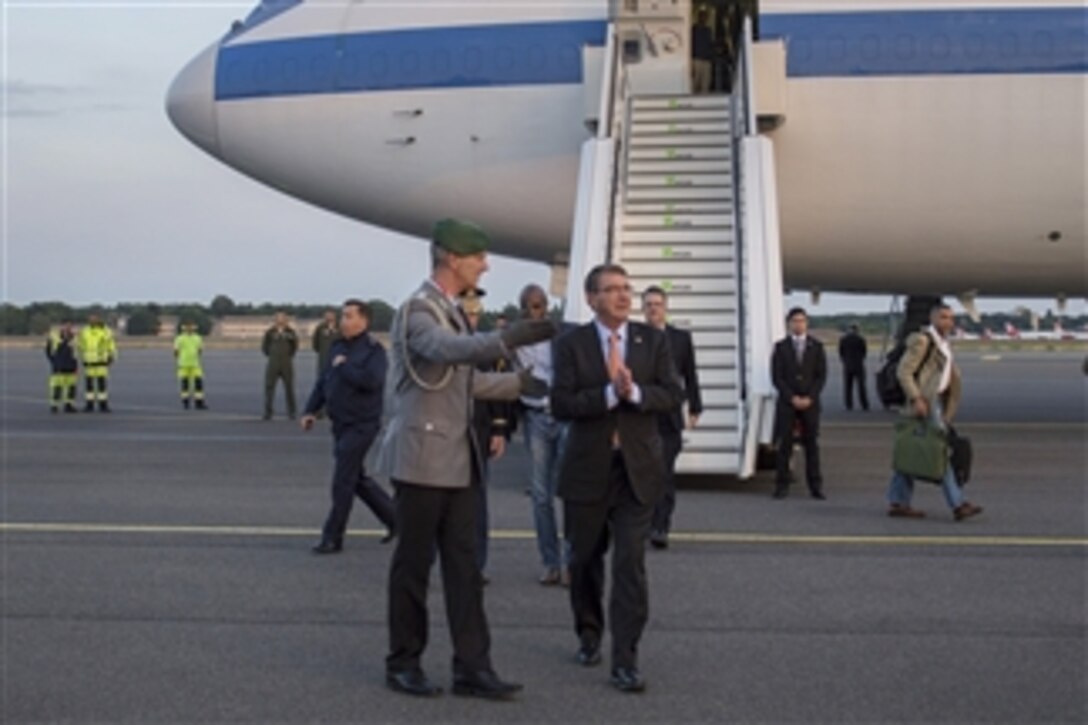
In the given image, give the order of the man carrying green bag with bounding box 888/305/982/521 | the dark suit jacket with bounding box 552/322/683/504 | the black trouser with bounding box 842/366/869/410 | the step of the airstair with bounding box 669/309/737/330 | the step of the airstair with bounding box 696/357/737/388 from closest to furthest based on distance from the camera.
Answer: the dark suit jacket with bounding box 552/322/683/504 → the man carrying green bag with bounding box 888/305/982/521 → the step of the airstair with bounding box 696/357/737/388 → the step of the airstair with bounding box 669/309/737/330 → the black trouser with bounding box 842/366/869/410

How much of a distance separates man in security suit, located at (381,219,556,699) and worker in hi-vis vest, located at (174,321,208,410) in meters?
16.9

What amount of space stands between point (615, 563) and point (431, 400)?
40.0 inches

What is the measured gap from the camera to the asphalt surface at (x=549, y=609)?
565 centimetres

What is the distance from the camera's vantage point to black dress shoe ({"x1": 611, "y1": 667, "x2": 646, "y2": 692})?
577cm

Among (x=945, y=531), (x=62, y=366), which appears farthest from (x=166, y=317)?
(x=945, y=531)

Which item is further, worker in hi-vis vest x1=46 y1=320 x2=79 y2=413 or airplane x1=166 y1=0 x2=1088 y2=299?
worker in hi-vis vest x1=46 y1=320 x2=79 y2=413

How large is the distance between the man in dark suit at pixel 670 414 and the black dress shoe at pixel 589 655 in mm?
2048

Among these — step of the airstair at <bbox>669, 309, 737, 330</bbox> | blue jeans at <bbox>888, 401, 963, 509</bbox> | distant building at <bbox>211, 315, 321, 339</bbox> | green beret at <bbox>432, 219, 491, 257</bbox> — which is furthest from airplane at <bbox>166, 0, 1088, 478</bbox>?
distant building at <bbox>211, 315, 321, 339</bbox>

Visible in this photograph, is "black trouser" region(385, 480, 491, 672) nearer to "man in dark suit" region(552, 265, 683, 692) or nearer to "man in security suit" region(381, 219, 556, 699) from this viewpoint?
"man in security suit" region(381, 219, 556, 699)

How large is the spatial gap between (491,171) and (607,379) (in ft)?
32.0

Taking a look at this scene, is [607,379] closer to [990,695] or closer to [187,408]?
[990,695]

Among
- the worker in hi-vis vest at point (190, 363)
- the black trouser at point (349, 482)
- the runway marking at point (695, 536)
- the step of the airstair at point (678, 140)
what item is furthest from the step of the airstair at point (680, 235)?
the worker in hi-vis vest at point (190, 363)

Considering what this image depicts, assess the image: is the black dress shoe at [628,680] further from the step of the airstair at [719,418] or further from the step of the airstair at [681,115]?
the step of the airstair at [681,115]

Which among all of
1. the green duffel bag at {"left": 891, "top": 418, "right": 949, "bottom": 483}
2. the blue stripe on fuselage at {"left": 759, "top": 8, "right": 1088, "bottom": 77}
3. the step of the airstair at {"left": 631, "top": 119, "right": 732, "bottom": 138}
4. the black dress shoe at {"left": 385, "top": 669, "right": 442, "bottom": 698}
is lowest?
the black dress shoe at {"left": 385, "top": 669, "right": 442, "bottom": 698}
